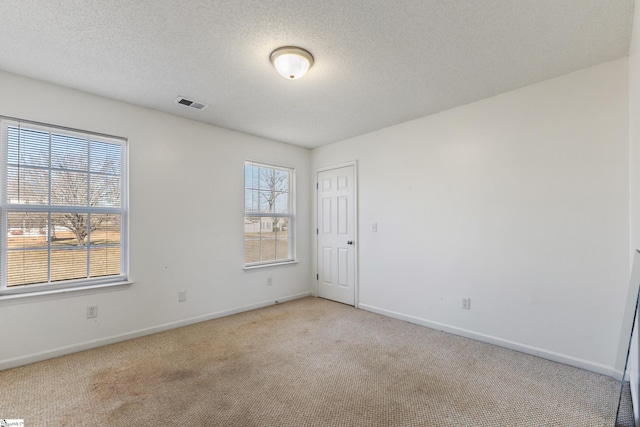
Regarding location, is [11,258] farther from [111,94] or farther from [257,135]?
[257,135]

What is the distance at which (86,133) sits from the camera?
9.54 feet

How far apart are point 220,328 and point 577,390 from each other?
3.33 metres

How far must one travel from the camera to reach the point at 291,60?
2.20 m

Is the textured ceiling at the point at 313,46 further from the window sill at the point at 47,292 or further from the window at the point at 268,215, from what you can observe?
the window sill at the point at 47,292

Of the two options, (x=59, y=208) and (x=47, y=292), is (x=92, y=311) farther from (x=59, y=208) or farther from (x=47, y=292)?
(x=59, y=208)

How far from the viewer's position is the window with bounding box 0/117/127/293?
2.55m

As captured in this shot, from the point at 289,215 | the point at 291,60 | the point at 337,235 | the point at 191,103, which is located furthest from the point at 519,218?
the point at 191,103

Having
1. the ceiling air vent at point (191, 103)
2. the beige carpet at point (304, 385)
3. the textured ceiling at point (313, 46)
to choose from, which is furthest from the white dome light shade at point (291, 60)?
the beige carpet at point (304, 385)

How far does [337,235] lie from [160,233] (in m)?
2.45

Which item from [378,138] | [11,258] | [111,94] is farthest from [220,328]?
[378,138]

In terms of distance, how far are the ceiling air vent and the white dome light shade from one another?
4.11ft

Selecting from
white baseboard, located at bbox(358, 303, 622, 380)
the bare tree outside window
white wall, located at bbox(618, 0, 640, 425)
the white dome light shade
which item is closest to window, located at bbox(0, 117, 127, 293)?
the bare tree outside window

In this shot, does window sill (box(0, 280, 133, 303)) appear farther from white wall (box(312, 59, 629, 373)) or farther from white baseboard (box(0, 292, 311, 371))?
white wall (box(312, 59, 629, 373))

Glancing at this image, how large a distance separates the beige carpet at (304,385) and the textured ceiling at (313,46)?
8.32 feet
